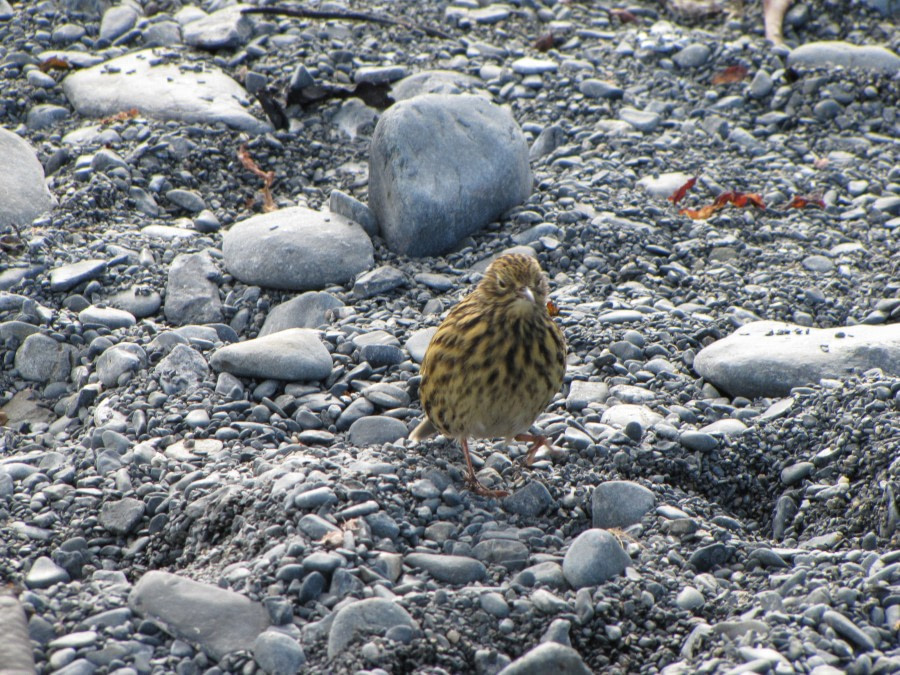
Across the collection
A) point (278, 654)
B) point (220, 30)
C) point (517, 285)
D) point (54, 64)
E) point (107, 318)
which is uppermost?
point (517, 285)

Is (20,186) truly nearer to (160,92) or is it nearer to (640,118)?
(160,92)

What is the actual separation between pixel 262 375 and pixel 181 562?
1.48m

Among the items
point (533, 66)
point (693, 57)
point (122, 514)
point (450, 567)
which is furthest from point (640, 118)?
point (122, 514)

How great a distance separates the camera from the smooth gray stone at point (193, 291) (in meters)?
6.79

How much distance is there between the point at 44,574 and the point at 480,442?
87.9 inches

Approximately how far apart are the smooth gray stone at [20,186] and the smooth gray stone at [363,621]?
4.53 metres

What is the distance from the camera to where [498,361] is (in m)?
4.95

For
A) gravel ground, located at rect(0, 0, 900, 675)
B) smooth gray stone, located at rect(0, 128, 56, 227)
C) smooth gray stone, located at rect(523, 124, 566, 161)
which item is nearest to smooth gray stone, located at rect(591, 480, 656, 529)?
gravel ground, located at rect(0, 0, 900, 675)

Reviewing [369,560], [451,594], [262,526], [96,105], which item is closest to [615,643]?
[451,594]

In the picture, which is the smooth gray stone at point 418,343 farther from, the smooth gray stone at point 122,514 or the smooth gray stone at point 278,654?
the smooth gray stone at point 278,654

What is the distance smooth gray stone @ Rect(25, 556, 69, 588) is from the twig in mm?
6640

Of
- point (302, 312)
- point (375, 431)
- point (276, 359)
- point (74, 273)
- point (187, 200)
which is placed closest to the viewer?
point (375, 431)

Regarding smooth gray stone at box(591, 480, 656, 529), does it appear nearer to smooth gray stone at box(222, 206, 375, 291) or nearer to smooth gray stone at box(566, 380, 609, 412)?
smooth gray stone at box(566, 380, 609, 412)

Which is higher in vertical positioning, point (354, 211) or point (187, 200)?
point (354, 211)
